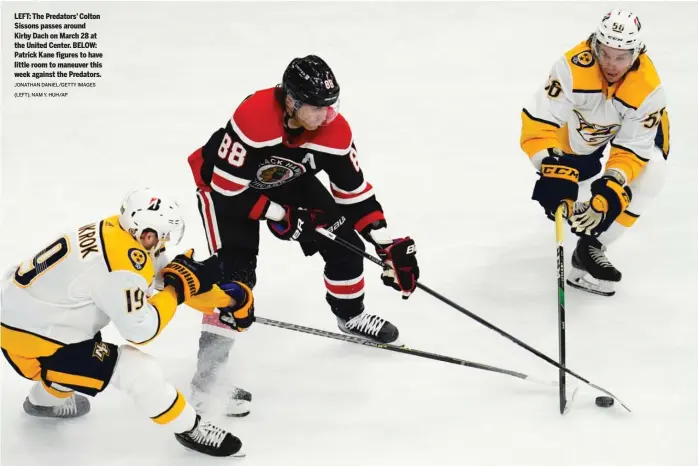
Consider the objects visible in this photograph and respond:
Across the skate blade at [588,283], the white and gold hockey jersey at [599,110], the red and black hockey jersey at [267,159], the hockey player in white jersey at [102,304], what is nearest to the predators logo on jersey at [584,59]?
the white and gold hockey jersey at [599,110]

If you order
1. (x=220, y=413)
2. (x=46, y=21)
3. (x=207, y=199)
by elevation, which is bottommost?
(x=220, y=413)

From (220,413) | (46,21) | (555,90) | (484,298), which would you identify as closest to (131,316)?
(220,413)

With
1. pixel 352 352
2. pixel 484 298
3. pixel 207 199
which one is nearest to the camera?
pixel 207 199

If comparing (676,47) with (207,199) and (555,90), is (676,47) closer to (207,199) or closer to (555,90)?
(555,90)

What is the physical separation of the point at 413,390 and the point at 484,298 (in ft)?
2.60

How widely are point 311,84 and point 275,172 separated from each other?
1.60 ft

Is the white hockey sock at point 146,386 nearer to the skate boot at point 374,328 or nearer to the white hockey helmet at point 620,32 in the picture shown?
the skate boot at point 374,328

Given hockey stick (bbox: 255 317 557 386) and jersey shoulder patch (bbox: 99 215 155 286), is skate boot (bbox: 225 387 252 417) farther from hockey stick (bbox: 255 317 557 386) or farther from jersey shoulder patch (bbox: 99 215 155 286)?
jersey shoulder patch (bbox: 99 215 155 286)

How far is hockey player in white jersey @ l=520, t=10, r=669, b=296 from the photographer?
175 inches

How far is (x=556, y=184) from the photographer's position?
444 cm

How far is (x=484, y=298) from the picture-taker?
15.6 ft

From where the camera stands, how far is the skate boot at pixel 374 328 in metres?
4.46

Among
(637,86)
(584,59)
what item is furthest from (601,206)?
(584,59)

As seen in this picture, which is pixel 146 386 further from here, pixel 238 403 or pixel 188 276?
pixel 238 403
